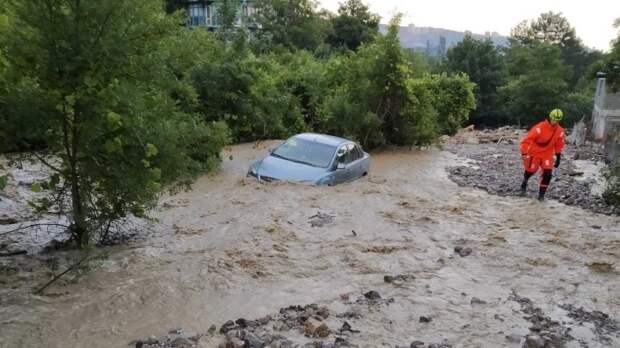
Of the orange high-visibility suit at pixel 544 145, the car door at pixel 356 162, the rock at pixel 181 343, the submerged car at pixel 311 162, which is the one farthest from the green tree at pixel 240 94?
the rock at pixel 181 343

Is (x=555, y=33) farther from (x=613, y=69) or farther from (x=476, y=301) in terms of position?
(x=476, y=301)

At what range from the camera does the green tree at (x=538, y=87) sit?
44.0m

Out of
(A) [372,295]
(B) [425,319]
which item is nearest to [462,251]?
(A) [372,295]

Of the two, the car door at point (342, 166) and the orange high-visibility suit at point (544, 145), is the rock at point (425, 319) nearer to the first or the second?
the car door at point (342, 166)

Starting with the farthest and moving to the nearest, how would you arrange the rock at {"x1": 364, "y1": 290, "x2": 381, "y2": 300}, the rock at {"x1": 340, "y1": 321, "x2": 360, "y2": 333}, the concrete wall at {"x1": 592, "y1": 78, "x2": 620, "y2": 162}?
the concrete wall at {"x1": 592, "y1": 78, "x2": 620, "y2": 162}
the rock at {"x1": 364, "y1": 290, "x2": 381, "y2": 300}
the rock at {"x1": 340, "y1": 321, "x2": 360, "y2": 333}

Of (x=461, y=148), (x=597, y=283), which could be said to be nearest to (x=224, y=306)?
(x=597, y=283)

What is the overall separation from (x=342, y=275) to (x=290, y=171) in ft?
16.0

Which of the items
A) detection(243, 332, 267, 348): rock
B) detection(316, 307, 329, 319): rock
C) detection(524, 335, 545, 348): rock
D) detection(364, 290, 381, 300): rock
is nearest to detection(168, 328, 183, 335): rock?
→ detection(243, 332, 267, 348): rock

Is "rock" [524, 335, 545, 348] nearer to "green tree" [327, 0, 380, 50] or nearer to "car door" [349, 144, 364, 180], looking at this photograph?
"car door" [349, 144, 364, 180]

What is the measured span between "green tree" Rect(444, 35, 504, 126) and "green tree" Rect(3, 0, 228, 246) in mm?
43608

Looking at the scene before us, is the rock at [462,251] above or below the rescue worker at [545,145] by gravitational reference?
below

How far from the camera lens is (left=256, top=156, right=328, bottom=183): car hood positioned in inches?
464

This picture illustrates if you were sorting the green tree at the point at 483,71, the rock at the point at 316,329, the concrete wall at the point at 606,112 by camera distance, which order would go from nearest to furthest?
1. the rock at the point at 316,329
2. the concrete wall at the point at 606,112
3. the green tree at the point at 483,71

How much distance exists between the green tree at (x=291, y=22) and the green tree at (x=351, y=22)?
239cm
